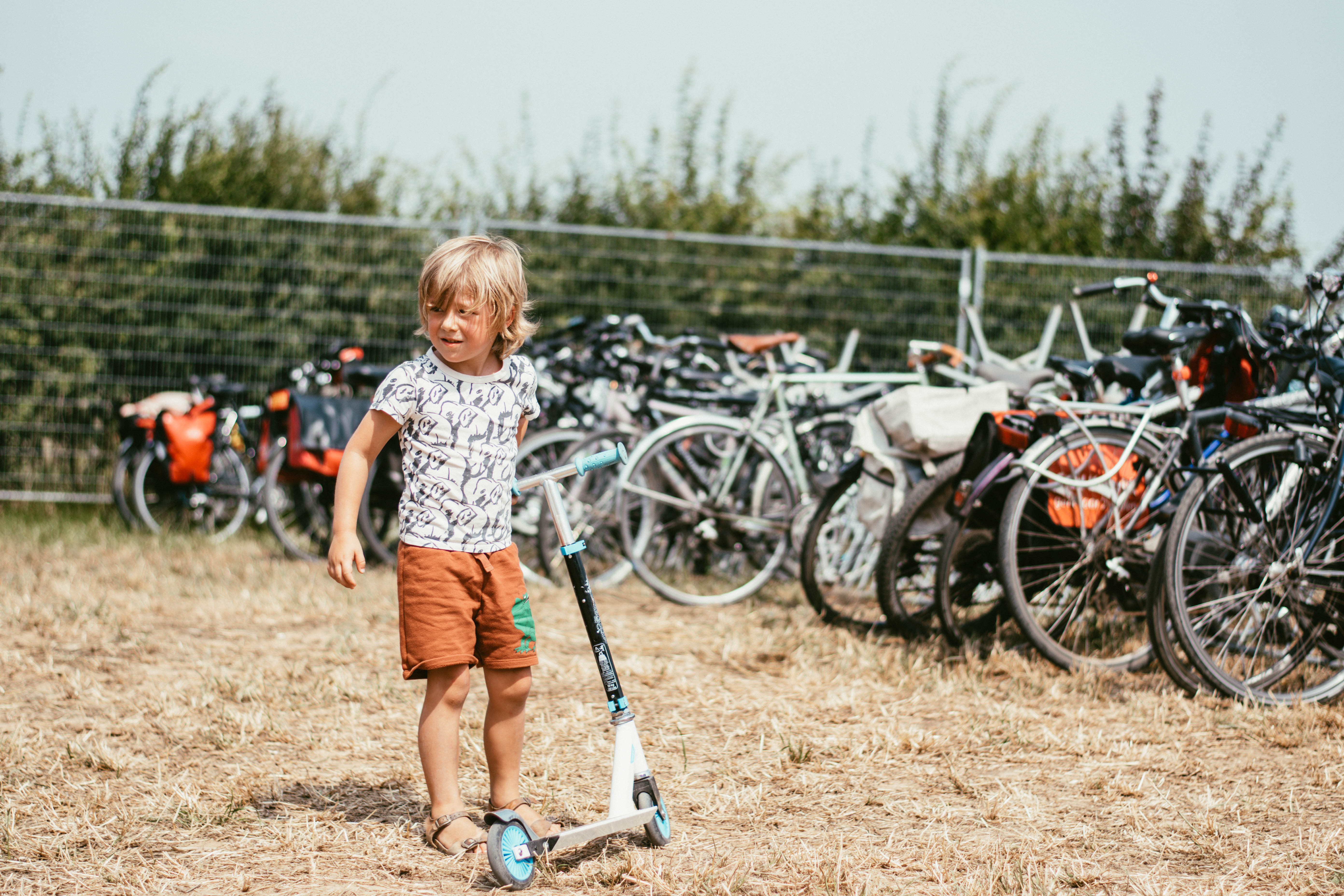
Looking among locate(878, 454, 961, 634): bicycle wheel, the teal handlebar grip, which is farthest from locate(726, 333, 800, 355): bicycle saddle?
the teal handlebar grip

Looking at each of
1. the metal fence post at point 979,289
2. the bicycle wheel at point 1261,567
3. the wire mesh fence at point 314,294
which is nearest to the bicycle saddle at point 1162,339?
the bicycle wheel at point 1261,567

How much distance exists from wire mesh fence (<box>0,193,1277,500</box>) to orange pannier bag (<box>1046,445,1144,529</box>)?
10.6 feet

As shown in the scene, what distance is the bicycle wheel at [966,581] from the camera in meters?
3.93

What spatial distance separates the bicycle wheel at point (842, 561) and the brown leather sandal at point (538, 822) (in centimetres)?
202

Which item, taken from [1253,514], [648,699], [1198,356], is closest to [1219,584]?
[1253,514]

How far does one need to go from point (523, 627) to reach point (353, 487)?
1.55 feet

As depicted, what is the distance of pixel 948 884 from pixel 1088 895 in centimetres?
27

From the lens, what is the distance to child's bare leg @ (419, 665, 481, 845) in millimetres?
2395

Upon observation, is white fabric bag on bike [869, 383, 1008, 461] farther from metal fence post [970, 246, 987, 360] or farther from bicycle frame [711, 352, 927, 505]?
metal fence post [970, 246, 987, 360]

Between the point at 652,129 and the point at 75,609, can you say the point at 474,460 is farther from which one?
the point at 652,129

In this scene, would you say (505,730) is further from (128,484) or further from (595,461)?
(128,484)

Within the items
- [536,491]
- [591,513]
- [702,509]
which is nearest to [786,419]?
[702,509]

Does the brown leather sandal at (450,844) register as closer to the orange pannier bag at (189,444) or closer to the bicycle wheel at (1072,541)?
the bicycle wheel at (1072,541)

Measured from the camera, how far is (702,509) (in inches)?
201
